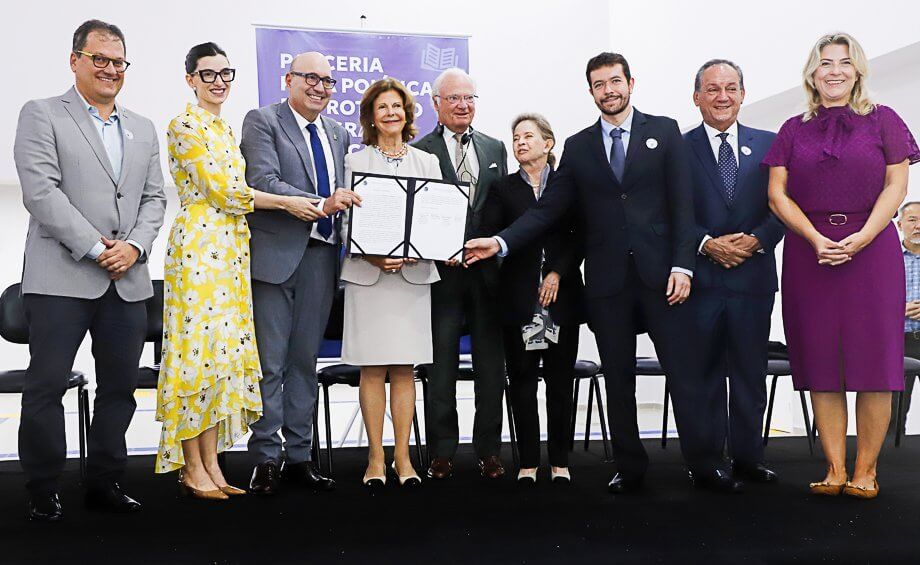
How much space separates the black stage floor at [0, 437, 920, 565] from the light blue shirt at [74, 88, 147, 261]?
105cm

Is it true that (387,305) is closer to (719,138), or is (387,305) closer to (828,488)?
(719,138)

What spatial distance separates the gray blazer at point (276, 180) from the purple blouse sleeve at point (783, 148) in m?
1.86

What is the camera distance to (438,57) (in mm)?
5875

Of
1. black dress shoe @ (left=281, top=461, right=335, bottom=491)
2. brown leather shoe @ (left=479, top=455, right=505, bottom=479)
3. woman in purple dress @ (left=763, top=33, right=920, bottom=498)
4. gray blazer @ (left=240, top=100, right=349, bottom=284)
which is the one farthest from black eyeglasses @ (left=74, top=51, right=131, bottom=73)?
woman in purple dress @ (left=763, top=33, right=920, bottom=498)

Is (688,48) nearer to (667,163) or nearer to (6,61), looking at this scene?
(667,163)

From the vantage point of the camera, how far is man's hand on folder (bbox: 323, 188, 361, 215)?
3.30 metres

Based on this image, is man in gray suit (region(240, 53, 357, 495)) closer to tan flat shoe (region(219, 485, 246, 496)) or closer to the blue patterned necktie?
tan flat shoe (region(219, 485, 246, 496))

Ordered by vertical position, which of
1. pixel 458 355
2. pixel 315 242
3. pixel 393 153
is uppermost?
pixel 393 153

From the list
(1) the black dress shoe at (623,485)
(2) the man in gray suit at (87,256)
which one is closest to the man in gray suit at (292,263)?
(2) the man in gray suit at (87,256)

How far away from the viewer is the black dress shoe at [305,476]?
3.46m

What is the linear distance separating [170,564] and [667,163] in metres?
2.30

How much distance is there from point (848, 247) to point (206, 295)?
95.2 inches

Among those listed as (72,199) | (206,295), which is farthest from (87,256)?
(206,295)

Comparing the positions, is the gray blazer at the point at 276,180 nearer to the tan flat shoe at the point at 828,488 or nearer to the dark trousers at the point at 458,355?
the dark trousers at the point at 458,355
